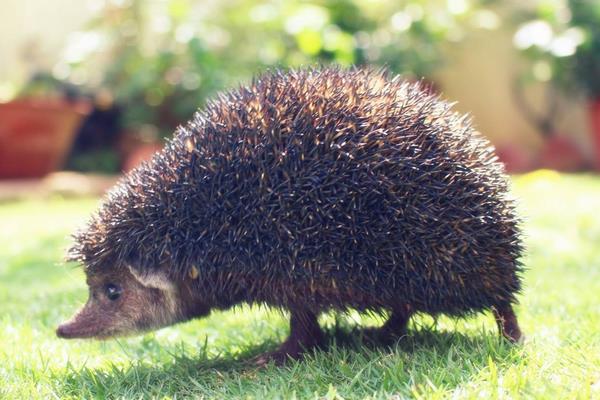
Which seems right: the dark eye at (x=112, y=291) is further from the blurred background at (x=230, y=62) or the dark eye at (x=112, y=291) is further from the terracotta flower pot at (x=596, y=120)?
the terracotta flower pot at (x=596, y=120)

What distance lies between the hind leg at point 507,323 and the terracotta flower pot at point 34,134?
9556 millimetres

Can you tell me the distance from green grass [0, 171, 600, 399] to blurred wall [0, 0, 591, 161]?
31.3 feet

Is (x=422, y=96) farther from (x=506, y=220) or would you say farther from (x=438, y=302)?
(x=438, y=302)

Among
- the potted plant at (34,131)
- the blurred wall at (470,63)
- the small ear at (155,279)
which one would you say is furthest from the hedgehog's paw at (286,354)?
the blurred wall at (470,63)

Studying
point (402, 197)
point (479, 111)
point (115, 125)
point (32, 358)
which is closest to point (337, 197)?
point (402, 197)

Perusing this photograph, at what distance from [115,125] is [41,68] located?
1.59m

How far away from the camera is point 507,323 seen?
3.61 meters

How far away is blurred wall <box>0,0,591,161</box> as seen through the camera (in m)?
14.6

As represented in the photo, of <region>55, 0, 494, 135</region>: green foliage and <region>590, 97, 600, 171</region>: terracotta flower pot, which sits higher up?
<region>55, 0, 494, 135</region>: green foliage

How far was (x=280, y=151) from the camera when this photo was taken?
10.9ft

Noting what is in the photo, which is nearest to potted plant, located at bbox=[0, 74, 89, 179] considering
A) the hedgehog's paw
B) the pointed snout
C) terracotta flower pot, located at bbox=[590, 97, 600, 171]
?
terracotta flower pot, located at bbox=[590, 97, 600, 171]

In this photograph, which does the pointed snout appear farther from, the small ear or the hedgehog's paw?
the hedgehog's paw

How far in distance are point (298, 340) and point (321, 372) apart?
42cm

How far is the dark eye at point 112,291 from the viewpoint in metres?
3.72
